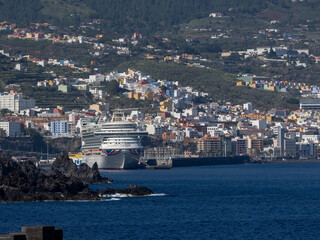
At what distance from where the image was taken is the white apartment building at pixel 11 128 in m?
152

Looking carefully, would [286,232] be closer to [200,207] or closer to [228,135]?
[200,207]

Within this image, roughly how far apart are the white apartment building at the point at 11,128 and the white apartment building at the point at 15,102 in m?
20.1

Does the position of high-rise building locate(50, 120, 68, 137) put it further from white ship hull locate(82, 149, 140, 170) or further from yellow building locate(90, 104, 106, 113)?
white ship hull locate(82, 149, 140, 170)

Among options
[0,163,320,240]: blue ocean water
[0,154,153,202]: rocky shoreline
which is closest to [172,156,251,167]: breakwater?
[0,163,320,240]: blue ocean water

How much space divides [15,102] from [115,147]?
66278 millimetres

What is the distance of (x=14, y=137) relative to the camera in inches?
5861

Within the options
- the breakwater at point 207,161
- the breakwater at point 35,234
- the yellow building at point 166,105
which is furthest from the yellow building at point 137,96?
the breakwater at point 35,234

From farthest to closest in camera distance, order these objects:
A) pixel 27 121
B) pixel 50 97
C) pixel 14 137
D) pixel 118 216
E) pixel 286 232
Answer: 1. pixel 50 97
2. pixel 27 121
3. pixel 14 137
4. pixel 118 216
5. pixel 286 232

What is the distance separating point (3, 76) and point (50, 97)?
28.8 ft

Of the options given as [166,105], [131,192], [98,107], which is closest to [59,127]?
[98,107]

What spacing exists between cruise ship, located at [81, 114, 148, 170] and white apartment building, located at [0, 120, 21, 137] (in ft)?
117

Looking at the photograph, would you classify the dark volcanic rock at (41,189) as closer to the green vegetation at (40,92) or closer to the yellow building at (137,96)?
the green vegetation at (40,92)

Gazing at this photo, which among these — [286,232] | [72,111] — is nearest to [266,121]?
[72,111]

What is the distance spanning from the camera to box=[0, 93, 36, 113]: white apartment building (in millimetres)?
175250
